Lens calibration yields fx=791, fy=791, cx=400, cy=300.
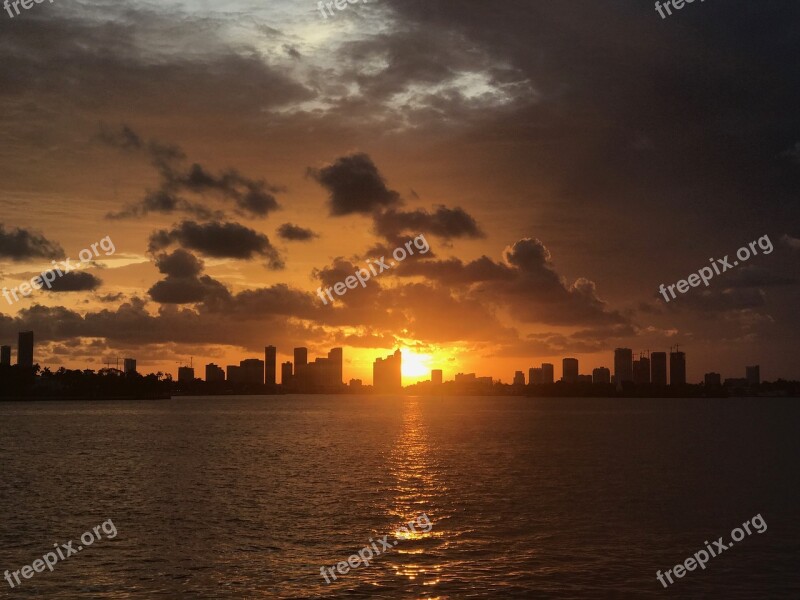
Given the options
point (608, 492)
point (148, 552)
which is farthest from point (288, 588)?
point (608, 492)

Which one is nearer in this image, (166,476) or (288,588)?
(288,588)

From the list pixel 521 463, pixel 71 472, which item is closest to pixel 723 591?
pixel 521 463

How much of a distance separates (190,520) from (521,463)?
55319 mm

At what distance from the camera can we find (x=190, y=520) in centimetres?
6062

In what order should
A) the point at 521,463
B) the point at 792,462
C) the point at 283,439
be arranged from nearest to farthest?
1. the point at 521,463
2. the point at 792,462
3. the point at 283,439

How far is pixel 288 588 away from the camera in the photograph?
40.6 meters

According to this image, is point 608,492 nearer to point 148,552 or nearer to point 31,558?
point 148,552

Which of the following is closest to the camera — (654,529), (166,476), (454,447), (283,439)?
(654,529)

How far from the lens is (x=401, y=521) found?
5950cm

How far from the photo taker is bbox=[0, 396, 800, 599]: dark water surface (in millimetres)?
42000

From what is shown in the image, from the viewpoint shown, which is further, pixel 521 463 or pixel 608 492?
pixel 521 463

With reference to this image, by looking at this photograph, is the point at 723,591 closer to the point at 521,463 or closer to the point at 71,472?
the point at 521,463

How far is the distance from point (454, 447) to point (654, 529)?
266 ft

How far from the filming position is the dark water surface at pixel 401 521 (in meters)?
42.0
